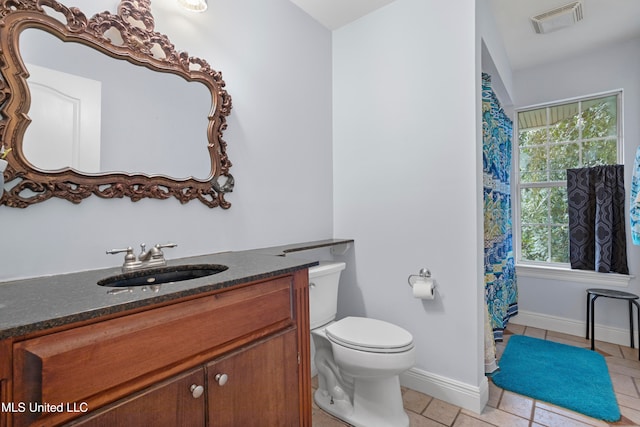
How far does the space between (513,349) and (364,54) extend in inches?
102

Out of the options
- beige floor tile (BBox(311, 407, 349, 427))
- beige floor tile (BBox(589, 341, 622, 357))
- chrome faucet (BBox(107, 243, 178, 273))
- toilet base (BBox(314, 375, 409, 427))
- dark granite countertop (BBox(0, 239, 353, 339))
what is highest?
chrome faucet (BBox(107, 243, 178, 273))

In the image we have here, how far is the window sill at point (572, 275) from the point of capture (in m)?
2.62

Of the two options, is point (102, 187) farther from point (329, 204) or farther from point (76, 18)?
point (329, 204)

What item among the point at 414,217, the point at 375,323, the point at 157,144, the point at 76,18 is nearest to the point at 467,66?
the point at 414,217

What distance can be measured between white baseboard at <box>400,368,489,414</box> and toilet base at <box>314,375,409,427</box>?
31cm

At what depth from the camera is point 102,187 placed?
4.08ft

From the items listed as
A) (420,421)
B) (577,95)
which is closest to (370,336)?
(420,421)

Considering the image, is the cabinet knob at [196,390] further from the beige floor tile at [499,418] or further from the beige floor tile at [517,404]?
the beige floor tile at [517,404]

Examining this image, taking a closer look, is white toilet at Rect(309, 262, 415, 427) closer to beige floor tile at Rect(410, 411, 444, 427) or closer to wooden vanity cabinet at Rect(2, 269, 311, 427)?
beige floor tile at Rect(410, 411, 444, 427)

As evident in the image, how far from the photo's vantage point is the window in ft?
9.25

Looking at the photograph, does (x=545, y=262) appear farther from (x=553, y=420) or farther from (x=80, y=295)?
(x=80, y=295)

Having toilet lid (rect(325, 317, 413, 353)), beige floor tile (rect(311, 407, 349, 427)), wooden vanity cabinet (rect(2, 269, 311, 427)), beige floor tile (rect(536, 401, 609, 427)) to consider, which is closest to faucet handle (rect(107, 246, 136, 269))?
wooden vanity cabinet (rect(2, 269, 311, 427))

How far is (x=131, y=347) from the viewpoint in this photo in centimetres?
79

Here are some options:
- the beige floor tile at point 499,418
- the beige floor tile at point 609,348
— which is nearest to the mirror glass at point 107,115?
the beige floor tile at point 499,418
